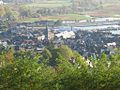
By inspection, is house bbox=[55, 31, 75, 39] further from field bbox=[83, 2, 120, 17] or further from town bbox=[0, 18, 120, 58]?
field bbox=[83, 2, 120, 17]

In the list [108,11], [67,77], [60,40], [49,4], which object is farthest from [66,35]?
[67,77]

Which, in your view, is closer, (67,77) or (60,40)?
(67,77)

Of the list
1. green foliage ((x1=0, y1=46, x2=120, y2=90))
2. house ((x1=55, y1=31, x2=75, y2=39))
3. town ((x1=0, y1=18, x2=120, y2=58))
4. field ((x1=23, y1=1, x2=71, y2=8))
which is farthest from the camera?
field ((x1=23, y1=1, x2=71, y2=8))

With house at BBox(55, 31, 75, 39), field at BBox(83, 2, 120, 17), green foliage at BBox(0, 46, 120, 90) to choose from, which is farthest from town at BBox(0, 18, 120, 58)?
green foliage at BBox(0, 46, 120, 90)

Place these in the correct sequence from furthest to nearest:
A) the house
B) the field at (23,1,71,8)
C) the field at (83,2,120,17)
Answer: the field at (23,1,71,8) → the field at (83,2,120,17) → the house

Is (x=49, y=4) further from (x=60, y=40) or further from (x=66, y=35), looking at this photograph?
(x=60, y=40)

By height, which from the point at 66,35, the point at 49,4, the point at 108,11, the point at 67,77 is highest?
the point at 67,77

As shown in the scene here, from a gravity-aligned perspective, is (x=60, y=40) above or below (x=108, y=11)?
above

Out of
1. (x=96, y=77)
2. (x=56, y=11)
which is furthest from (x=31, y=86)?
(x=56, y=11)

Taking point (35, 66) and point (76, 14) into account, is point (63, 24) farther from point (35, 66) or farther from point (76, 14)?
point (35, 66)

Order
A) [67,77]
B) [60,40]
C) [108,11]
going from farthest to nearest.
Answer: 1. [108,11]
2. [60,40]
3. [67,77]

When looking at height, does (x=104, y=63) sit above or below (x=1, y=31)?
above
